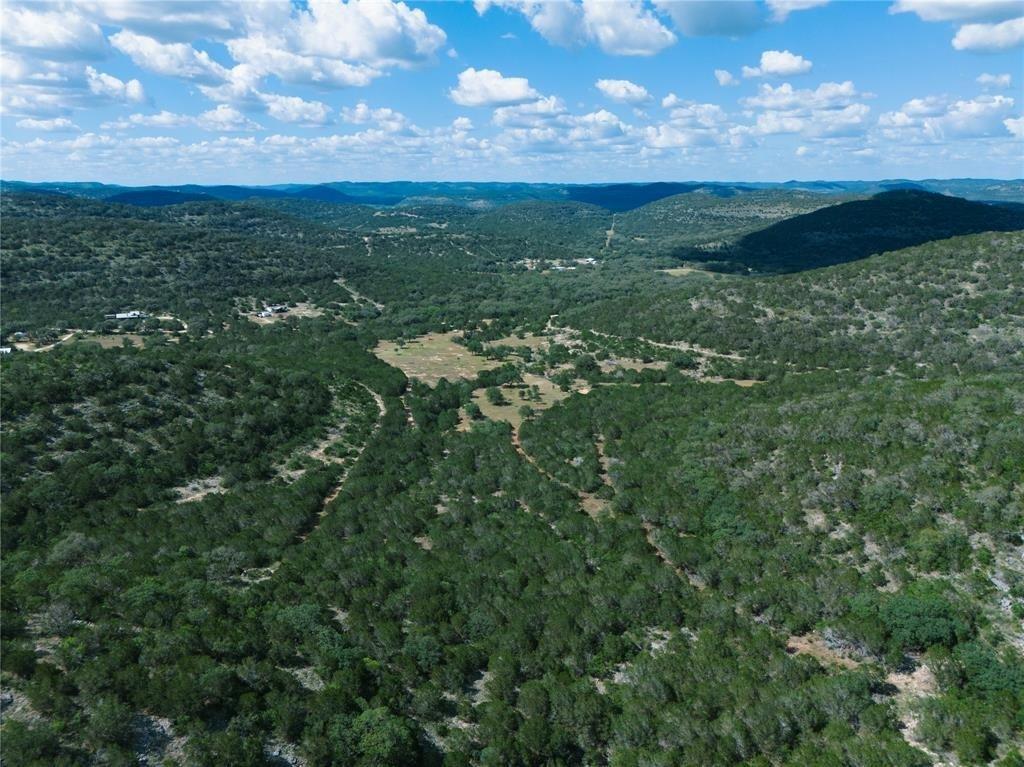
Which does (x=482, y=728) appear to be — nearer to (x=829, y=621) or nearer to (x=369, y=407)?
(x=829, y=621)

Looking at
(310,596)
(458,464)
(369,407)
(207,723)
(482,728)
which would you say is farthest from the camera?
(369,407)

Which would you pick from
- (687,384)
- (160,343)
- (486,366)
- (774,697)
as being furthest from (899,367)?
(160,343)

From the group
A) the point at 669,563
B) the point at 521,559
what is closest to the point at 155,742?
the point at 521,559

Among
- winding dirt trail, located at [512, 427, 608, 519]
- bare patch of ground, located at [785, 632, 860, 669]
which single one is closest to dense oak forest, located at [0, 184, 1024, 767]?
bare patch of ground, located at [785, 632, 860, 669]

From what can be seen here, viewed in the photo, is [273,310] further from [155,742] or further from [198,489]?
[155,742]

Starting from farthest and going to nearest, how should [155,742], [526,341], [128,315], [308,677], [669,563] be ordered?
1. [526,341]
2. [128,315]
3. [669,563]
4. [308,677]
5. [155,742]

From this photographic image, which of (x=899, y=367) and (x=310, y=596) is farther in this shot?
(x=899, y=367)

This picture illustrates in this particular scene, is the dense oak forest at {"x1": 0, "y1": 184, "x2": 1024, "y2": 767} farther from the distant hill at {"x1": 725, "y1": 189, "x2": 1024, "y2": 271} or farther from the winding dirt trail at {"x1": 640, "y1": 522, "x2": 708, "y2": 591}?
the distant hill at {"x1": 725, "y1": 189, "x2": 1024, "y2": 271}
